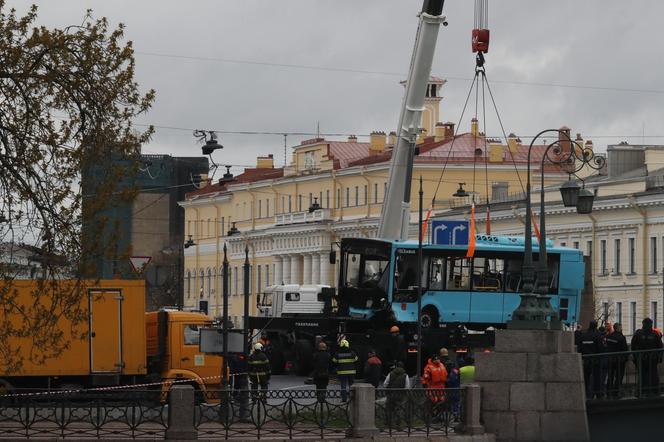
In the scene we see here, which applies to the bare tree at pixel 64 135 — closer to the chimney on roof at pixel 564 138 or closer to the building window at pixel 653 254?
the chimney on roof at pixel 564 138

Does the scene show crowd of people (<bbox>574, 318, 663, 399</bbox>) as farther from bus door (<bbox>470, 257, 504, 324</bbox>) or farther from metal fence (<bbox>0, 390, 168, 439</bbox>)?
bus door (<bbox>470, 257, 504, 324</bbox>)

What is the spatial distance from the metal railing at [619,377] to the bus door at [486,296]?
500 inches

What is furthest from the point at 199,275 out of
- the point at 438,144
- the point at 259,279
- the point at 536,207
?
the point at 536,207

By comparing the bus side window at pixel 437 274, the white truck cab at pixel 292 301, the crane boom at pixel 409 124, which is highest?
the crane boom at pixel 409 124

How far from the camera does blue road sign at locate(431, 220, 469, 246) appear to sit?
48.9 meters

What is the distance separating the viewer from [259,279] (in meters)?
135

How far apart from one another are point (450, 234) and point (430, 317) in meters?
2.44

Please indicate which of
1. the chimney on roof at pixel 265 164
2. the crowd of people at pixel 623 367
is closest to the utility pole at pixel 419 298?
the crowd of people at pixel 623 367

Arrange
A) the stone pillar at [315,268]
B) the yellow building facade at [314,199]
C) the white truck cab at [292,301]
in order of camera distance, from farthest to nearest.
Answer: the stone pillar at [315,268] → the yellow building facade at [314,199] → the white truck cab at [292,301]

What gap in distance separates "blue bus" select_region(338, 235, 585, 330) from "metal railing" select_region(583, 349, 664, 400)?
1205 cm

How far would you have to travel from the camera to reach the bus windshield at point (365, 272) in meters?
48.4

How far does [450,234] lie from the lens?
49.0m

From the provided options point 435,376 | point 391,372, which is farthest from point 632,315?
point 435,376

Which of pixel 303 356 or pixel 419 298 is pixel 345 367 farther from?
pixel 303 356
